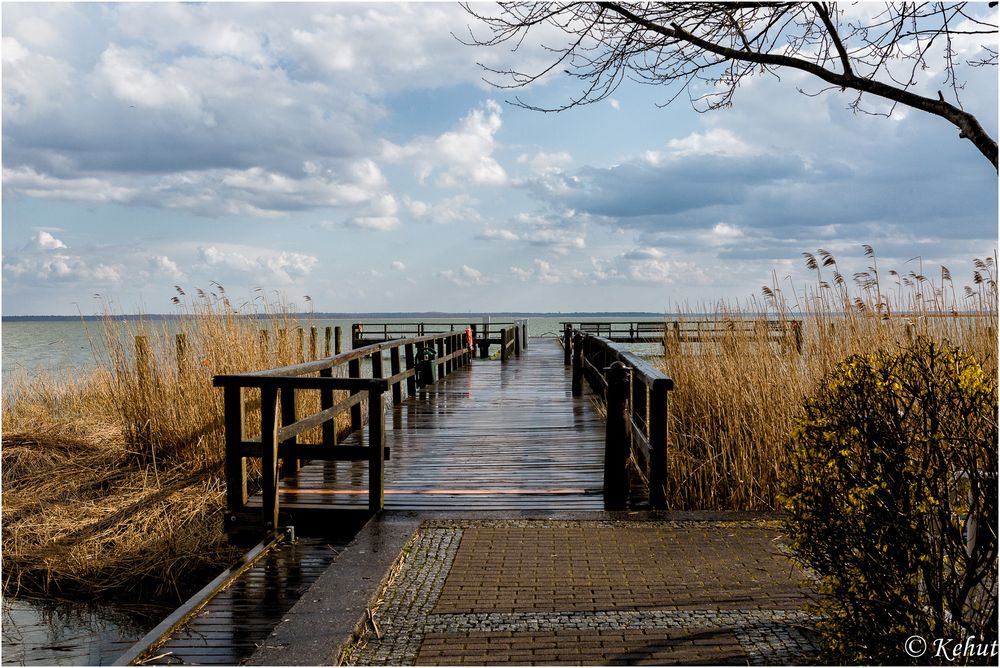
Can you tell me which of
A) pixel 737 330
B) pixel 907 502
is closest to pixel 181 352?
pixel 737 330

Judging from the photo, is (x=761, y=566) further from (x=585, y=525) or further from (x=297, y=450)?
(x=297, y=450)

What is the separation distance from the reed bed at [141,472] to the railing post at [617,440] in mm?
2978

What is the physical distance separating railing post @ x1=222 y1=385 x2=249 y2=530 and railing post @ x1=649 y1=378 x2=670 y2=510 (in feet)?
9.80

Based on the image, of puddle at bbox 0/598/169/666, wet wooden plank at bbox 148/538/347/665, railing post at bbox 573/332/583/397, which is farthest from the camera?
railing post at bbox 573/332/583/397

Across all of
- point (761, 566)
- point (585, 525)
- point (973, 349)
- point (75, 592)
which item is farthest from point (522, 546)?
point (973, 349)

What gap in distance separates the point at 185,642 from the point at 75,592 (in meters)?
2.96

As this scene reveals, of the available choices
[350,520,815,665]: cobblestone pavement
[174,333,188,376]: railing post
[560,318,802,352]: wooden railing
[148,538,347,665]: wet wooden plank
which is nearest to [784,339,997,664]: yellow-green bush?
[350,520,815,665]: cobblestone pavement

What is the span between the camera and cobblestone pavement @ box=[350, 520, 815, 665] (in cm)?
330

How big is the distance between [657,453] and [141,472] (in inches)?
205

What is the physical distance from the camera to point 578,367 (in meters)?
14.9

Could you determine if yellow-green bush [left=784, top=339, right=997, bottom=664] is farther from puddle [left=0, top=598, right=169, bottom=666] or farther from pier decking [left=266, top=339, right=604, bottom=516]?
puddle [left=0, top=598, right=169, bottom=666]

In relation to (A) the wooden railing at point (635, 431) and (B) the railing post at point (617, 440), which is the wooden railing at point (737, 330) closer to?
(A) the wooden railing at point (635, 431)

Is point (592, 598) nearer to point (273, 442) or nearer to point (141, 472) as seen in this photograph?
point (273, 442)

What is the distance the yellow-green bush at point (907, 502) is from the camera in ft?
8.60
